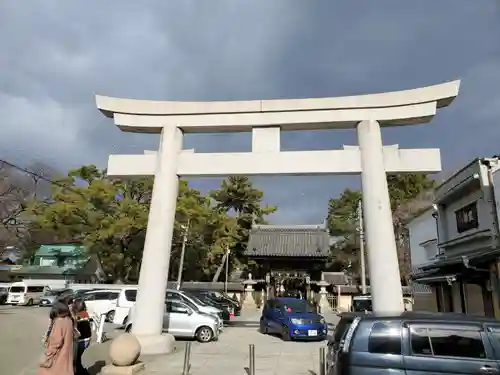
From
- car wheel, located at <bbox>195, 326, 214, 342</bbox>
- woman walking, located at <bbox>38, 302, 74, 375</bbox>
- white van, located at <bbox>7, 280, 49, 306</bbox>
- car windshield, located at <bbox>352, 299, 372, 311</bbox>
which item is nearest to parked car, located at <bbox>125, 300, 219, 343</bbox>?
car wheel, located at <bbox>195, 326, 214, 342</bbox>

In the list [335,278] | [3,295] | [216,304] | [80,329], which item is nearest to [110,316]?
[216,304]

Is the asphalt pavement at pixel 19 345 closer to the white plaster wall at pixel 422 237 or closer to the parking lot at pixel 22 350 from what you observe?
the parking lot at pixel 22 350

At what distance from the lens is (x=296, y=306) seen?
17.6 meters

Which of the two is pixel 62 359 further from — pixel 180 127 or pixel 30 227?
pixel 30 227

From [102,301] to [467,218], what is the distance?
1951 cm

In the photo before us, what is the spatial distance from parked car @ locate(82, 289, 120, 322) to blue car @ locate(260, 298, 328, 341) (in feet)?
31.3

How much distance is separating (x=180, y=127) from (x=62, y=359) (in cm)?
775

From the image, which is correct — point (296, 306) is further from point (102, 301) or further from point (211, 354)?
point (102, 301)

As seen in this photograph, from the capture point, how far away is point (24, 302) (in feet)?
121

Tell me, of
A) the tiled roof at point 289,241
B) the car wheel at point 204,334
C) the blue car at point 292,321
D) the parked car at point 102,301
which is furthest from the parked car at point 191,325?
the tiled roof at point 289,241

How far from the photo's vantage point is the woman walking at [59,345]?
6719mm

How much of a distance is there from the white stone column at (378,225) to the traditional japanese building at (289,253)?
21.0 metres

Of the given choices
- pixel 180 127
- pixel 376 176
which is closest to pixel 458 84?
pixel 376 176

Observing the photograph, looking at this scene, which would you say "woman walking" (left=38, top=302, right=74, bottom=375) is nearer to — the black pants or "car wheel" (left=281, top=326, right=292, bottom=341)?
the black pants
